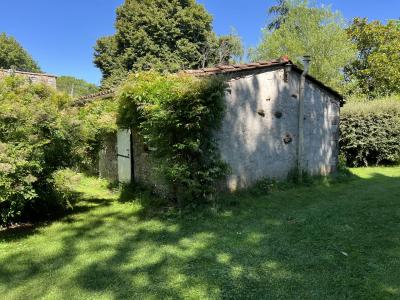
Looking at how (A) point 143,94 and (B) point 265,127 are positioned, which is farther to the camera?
(B) point 265,127

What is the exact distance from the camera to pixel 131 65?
96.7 feet

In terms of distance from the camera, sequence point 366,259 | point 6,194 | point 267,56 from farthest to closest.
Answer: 1. point 267,56
2. point 6,194
3. point 366,259

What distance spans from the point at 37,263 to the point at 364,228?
5.14m

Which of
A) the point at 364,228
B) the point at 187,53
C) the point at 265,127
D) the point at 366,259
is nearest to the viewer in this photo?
the point at 366,259

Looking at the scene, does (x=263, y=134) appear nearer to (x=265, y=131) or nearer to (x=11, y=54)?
(x=265, y=131)

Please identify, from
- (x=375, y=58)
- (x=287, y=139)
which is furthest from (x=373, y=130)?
(x=375, y=58)

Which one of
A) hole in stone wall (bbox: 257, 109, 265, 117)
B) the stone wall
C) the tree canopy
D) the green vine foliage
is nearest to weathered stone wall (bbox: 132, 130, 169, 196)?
the stone wall

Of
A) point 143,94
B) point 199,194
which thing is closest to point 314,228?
point 199,194

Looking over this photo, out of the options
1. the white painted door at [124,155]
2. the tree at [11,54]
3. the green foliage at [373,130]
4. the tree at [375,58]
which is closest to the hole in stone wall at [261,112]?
the white painted door at [124,155]

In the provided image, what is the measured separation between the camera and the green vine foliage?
6.54 metres

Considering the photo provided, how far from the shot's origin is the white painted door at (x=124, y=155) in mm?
8955

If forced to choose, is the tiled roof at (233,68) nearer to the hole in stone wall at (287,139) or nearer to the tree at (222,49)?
the hole in stone wall at (287,139)

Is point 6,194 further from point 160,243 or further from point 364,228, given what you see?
point 364,228

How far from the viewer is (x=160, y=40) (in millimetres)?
28859
